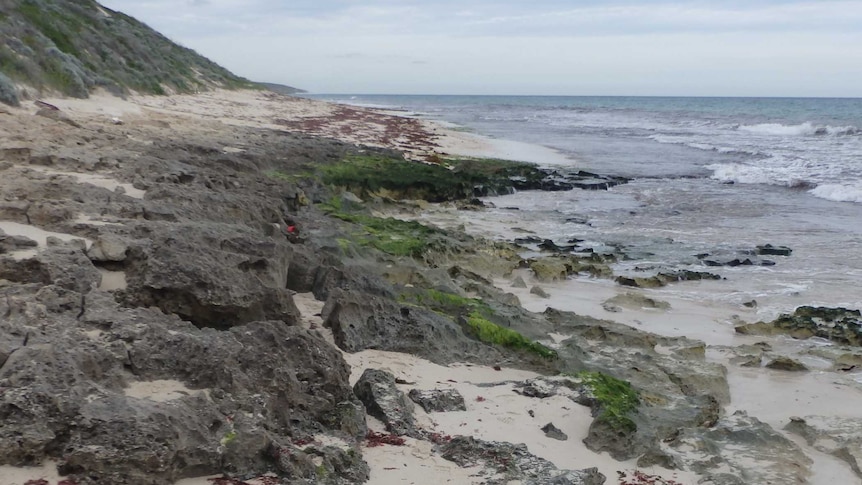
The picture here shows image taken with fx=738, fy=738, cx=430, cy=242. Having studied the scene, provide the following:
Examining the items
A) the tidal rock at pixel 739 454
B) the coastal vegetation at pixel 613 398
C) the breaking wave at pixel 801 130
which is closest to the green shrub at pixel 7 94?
the coastal vegetation at pixel 613 398

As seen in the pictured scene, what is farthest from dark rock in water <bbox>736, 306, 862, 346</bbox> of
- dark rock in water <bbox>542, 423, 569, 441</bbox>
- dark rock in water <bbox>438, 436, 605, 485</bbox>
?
dark rock in water <bbox>438, 436, 605, 485</bbox>

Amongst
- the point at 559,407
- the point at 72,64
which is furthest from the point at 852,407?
the point at 72,64

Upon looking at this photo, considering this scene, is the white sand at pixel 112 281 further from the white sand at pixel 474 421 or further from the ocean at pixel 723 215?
the ocean at pixel 723 215

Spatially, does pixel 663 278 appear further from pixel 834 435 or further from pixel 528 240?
pixel 834 435

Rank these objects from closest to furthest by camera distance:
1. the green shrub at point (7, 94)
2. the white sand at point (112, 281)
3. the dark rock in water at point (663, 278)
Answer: the white sand at point (112, 281) < the dark rock in water at point (663, 278) < the green shrub at point (7, 94)

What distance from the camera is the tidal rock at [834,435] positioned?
6.19 meters

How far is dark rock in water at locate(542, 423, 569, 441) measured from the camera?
18.5 feet

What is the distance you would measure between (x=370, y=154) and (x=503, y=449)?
18787mm

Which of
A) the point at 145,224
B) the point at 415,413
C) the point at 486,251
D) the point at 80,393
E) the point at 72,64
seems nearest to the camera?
the point at 80,393

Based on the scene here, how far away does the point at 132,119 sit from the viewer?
1872 cm

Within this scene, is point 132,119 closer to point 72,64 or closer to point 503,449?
point 72,64

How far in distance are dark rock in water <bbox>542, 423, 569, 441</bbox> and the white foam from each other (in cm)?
2016

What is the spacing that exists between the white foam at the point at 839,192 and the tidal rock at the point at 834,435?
697 inches

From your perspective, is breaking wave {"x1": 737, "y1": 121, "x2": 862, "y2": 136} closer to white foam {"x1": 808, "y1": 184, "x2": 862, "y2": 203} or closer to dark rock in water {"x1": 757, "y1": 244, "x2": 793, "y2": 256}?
white foam {"x1": 808, "y1": 184, "x2": 862, "y2": 203}
